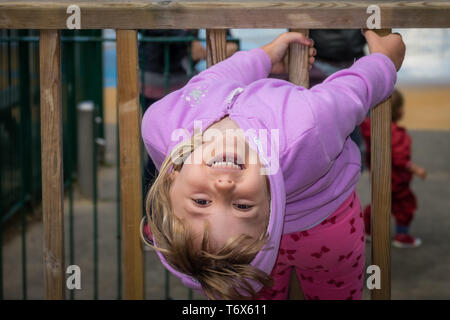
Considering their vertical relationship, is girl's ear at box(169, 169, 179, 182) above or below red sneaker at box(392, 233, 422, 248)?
above

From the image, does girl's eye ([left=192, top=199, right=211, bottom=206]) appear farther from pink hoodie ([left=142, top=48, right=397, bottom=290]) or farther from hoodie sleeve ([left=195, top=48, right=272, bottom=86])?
hoodie sleeve ([left=195, top=48, right=272, bottom=86])

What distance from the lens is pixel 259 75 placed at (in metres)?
1.90

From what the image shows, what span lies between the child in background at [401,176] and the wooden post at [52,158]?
2.17 metres

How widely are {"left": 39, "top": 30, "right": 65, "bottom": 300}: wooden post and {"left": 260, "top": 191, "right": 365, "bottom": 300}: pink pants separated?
612mm

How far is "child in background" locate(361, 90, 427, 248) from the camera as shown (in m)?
4.00

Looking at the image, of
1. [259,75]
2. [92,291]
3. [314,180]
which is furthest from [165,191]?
[92,291]

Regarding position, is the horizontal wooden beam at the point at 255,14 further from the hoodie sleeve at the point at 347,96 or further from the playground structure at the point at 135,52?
the hoodie sleeve at the point at 347,96

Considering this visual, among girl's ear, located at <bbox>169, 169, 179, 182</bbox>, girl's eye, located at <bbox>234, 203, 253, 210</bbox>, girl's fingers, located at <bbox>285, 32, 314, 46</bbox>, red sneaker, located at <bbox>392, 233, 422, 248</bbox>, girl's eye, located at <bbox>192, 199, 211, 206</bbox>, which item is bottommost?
red sneaker, located at <bbox>392, 233, 422, 248</bbox>

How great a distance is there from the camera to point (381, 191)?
200cm

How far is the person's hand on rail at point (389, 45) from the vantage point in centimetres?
186

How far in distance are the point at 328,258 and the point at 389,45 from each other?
0.57 meters

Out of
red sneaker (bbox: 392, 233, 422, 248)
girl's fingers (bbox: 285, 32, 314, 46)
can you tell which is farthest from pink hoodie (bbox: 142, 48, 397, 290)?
red sneaker (bbox: 392, 233, 422, 248)

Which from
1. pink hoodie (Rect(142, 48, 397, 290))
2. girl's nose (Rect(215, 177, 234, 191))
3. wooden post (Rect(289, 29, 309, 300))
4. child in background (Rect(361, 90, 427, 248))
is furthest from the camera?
child in background (Rect(361, 90, 427, 248))
